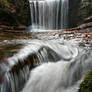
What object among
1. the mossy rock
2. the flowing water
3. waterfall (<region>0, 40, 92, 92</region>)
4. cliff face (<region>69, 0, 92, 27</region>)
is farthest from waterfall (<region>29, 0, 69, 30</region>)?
the mossy rock

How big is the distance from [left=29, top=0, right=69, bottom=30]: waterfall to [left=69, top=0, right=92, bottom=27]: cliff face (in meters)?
0.62

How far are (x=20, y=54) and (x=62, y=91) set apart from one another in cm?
153

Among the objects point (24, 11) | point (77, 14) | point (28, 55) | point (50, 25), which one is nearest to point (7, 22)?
point (24, 11)

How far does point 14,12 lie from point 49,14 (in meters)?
4.13

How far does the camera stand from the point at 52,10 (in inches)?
598

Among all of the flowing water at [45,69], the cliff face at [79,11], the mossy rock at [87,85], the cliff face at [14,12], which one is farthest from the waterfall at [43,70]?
the cliff face at [79,11]

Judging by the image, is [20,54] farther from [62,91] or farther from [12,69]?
[62,91]

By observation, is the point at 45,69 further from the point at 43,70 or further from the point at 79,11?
the point at 79,11

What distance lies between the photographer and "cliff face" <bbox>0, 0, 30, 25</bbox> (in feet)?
40.3

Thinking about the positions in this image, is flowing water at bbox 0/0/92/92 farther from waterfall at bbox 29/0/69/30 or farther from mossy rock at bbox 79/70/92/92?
waterfall at bbox 29/0/69/30

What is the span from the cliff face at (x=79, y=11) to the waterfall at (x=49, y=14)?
619 mm

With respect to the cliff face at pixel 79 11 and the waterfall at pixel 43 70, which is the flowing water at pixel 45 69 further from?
the cliff face at pixel 79 11

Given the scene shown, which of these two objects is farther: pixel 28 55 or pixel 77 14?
pixel 77 14

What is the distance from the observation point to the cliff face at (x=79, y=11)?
13317 mm
